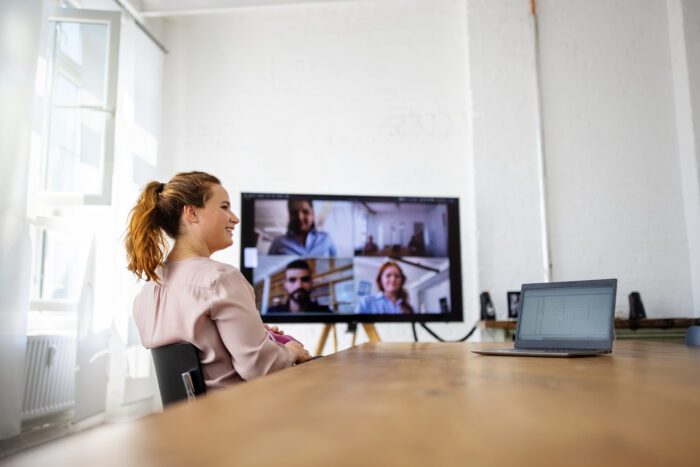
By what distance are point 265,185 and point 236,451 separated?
483 centimetres

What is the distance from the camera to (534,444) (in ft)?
1.02

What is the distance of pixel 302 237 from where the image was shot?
3576 mm

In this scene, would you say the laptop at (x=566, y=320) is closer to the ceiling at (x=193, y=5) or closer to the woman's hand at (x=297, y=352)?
the woman's hand at (x=297, y=352)

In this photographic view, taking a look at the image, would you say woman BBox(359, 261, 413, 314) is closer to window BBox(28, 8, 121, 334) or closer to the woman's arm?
window BBox(28, 8, 121, 334)

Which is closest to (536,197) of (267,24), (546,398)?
(267,24)

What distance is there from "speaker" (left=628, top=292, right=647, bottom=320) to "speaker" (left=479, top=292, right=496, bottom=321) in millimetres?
973

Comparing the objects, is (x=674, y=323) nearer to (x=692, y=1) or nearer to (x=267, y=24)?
(x=692, y=1)

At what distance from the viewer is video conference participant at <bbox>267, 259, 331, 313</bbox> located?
11.5ft

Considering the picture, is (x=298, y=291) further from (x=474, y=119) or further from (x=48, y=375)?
(x=474, y=119)

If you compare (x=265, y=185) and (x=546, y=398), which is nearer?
(x=546, y=398)

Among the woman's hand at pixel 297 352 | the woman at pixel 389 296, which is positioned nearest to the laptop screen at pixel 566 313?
the woman's hand at pixel 297 352

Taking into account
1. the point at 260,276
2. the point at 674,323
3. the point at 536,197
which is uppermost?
the point at 536,197

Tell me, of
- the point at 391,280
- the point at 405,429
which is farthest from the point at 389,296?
the point at 405,429

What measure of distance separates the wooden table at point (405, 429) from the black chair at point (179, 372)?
77cm
